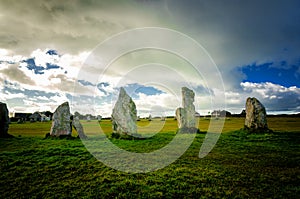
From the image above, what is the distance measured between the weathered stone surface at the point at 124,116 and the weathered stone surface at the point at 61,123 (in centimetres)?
391

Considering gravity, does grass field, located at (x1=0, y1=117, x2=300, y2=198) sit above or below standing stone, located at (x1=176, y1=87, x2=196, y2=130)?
below

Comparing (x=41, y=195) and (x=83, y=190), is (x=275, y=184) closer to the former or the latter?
(x=83, y=190)

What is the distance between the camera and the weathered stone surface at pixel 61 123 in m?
18.0

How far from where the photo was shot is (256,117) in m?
23.0

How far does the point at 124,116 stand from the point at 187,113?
8.50m

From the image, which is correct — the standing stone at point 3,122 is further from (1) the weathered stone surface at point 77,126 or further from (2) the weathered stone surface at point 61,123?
(1) the weathered stone surface at point 77,126

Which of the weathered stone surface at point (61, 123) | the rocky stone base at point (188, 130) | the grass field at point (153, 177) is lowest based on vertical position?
the grass field at point (153, 177)

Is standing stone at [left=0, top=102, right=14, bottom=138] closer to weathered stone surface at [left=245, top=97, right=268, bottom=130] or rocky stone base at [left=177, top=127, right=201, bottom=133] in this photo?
rocky stone base at [left=177, top=127, right=201, bottom=133]

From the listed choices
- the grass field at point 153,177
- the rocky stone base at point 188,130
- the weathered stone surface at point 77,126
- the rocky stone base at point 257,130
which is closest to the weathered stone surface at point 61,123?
the weathered stone surface at point 77,126

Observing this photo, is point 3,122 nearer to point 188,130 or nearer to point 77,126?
point 77,126

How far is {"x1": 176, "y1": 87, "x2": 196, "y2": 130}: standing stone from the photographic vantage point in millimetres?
24016

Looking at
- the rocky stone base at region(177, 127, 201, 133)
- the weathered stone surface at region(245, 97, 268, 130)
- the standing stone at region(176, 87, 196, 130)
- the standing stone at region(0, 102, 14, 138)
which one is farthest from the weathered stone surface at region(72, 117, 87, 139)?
the weathered stone surface at region(245, 97, 268, 130)

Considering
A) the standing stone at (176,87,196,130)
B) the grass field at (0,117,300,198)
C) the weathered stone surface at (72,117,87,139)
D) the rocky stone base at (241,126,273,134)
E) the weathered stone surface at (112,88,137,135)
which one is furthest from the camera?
the standing stone at (176,87,196,130)

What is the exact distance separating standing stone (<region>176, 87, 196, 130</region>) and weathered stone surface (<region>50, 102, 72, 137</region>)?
1198cm
